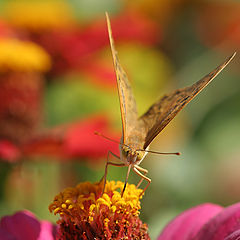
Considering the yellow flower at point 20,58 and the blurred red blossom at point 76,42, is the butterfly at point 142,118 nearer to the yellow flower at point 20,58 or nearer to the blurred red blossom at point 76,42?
the yellow flower at point 20,58

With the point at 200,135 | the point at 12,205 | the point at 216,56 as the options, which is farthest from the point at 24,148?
the point at 216,56

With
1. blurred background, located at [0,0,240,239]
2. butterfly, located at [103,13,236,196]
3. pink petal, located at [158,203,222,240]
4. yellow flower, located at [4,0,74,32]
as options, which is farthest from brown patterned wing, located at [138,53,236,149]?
yellow flower, located at [4,0,74,32]

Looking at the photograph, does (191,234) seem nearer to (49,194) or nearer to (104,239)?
(104,239)

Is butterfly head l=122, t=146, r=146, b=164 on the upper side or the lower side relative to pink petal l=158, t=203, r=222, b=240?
upper

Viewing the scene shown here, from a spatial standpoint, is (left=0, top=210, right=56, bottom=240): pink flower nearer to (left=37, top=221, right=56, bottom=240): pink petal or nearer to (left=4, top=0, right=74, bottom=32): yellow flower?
(left=37, top=221, right=56, bottom=240): pink petal

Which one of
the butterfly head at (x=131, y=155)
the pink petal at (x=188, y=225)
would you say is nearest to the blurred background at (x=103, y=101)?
the pink petal at (x=188, y=225)

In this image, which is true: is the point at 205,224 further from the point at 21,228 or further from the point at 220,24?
the point at 220,24
